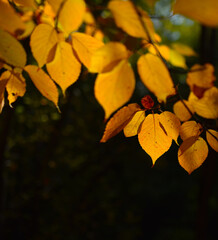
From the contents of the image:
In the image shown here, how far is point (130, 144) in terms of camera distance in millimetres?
3707

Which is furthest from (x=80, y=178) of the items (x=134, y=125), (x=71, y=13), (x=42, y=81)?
(x=71, y=13)

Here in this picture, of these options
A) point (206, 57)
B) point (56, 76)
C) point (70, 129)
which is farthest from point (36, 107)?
point (56, 76)

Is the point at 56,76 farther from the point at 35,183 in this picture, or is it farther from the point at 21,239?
the point at 21,239

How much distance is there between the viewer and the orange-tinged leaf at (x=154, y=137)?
56 centimetres

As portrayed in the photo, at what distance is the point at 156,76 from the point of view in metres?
0.41

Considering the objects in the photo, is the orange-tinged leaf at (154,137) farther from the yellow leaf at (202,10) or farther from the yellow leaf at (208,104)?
the yellow leaf at (202,10)

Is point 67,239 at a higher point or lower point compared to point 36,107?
lower

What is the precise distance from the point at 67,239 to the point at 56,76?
3.34 m

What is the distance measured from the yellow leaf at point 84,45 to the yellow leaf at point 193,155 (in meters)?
0.29

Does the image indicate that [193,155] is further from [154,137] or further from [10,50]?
[10,50]

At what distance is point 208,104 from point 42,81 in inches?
14.3

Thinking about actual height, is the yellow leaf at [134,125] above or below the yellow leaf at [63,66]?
below

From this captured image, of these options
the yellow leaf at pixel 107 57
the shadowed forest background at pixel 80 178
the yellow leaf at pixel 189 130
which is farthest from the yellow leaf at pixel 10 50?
the shadowed forest background at pixel 80 178

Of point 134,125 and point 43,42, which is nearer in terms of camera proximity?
point 43,42
